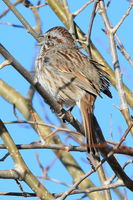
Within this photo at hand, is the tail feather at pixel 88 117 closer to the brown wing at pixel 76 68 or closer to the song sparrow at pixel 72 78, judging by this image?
the song sparrow at pixel 72 78

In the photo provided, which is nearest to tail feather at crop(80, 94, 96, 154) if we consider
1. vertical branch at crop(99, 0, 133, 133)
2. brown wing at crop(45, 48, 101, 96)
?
brown wing at crop(45, 48, 101, 96)

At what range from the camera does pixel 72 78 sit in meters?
4.52

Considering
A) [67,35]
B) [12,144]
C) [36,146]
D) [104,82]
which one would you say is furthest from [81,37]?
[36,146]

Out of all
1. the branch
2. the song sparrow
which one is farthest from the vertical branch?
the branch

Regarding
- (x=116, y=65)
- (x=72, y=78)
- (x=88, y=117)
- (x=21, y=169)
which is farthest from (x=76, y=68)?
(x=21, y=169)

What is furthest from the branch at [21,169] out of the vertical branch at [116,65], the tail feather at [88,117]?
the vertical branch at [116,65]

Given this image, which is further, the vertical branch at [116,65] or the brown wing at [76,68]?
the brown wing at [76,68]

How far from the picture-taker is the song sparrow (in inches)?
178

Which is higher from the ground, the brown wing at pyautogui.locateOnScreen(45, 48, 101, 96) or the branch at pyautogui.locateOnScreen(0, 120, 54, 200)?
the brown wing at pyautogui.locateOnScreen(45, 48, 101, 96)

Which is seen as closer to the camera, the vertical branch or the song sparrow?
the vertical branch

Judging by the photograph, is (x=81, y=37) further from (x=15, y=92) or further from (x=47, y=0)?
(x=15, y=92)

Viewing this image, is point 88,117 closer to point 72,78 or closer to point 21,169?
point 72,78

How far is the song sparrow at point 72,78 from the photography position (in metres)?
4.52

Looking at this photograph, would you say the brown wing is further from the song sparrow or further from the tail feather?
the tail feather
